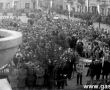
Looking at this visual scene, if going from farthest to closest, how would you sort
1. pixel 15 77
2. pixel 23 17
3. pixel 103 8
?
pixel 23 17, pixel 103 8, pixel 15 77

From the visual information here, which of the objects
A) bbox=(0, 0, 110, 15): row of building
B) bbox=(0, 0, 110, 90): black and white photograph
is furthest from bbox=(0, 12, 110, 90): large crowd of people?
bbox=(0, 0, 110, 15): row of building

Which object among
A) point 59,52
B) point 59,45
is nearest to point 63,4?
point 59,45

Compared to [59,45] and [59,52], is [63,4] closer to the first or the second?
[59,45]

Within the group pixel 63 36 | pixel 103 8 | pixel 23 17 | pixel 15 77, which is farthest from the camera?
pixel 23 17

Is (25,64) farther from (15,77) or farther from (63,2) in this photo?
(63,2)

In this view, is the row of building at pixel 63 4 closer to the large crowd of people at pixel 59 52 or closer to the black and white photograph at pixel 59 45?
the black and white photograph at pixel 59 45

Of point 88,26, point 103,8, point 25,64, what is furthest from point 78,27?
point 25,64

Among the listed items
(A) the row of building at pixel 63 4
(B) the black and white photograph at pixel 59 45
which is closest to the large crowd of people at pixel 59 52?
(B) the black and white photograph at pixel 59 45
